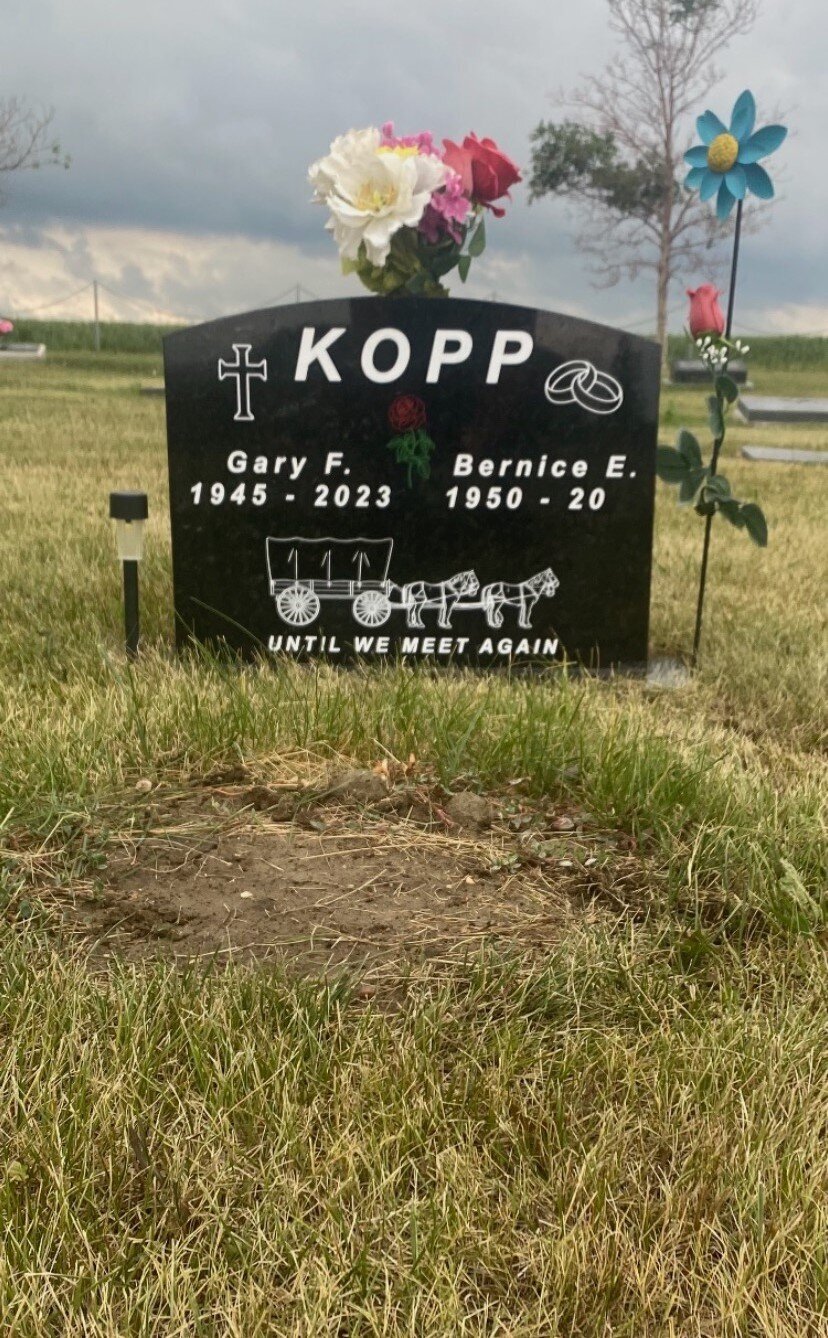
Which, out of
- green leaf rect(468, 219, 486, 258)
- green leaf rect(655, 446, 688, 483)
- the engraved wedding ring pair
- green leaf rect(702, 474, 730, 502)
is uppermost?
green leaf rect(468, 219, 486, 258)

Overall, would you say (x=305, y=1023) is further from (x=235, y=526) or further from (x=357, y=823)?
(x=235, y=526)

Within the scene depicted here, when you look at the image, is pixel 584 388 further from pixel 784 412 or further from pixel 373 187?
pixel 784 412

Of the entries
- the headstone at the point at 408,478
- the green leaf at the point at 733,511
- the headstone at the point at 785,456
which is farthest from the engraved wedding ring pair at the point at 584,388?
the headstone at the point at 785,456

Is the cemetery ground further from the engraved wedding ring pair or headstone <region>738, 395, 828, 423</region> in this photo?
headstone <region>738, 395, 828, 423</region>

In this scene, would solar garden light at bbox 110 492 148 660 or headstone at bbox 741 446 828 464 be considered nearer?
solar garden light at bbox 110 492 148 660

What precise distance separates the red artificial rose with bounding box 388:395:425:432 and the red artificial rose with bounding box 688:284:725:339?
39.5 inches

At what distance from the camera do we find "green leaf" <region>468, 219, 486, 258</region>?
4328 mm

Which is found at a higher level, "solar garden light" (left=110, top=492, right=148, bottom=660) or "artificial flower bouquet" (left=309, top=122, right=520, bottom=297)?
"artificial flower bouquet" (left=309, top=122, right=520, bottom=297)

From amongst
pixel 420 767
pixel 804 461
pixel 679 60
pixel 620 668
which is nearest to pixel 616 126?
pixel 679 60

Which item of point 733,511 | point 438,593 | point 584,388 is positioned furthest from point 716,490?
point 438,593

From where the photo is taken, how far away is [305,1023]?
1.89 m

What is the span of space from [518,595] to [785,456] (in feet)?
27.8

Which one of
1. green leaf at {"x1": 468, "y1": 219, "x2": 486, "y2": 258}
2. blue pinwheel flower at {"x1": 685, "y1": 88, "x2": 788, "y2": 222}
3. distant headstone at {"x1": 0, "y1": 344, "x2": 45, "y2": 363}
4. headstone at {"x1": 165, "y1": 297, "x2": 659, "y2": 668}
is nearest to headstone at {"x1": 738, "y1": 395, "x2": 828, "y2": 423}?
blue pinwheel flower at {"x1": 685, "y1": 88, "x2": 788, "y2": 222}

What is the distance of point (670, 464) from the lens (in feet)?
14.0
